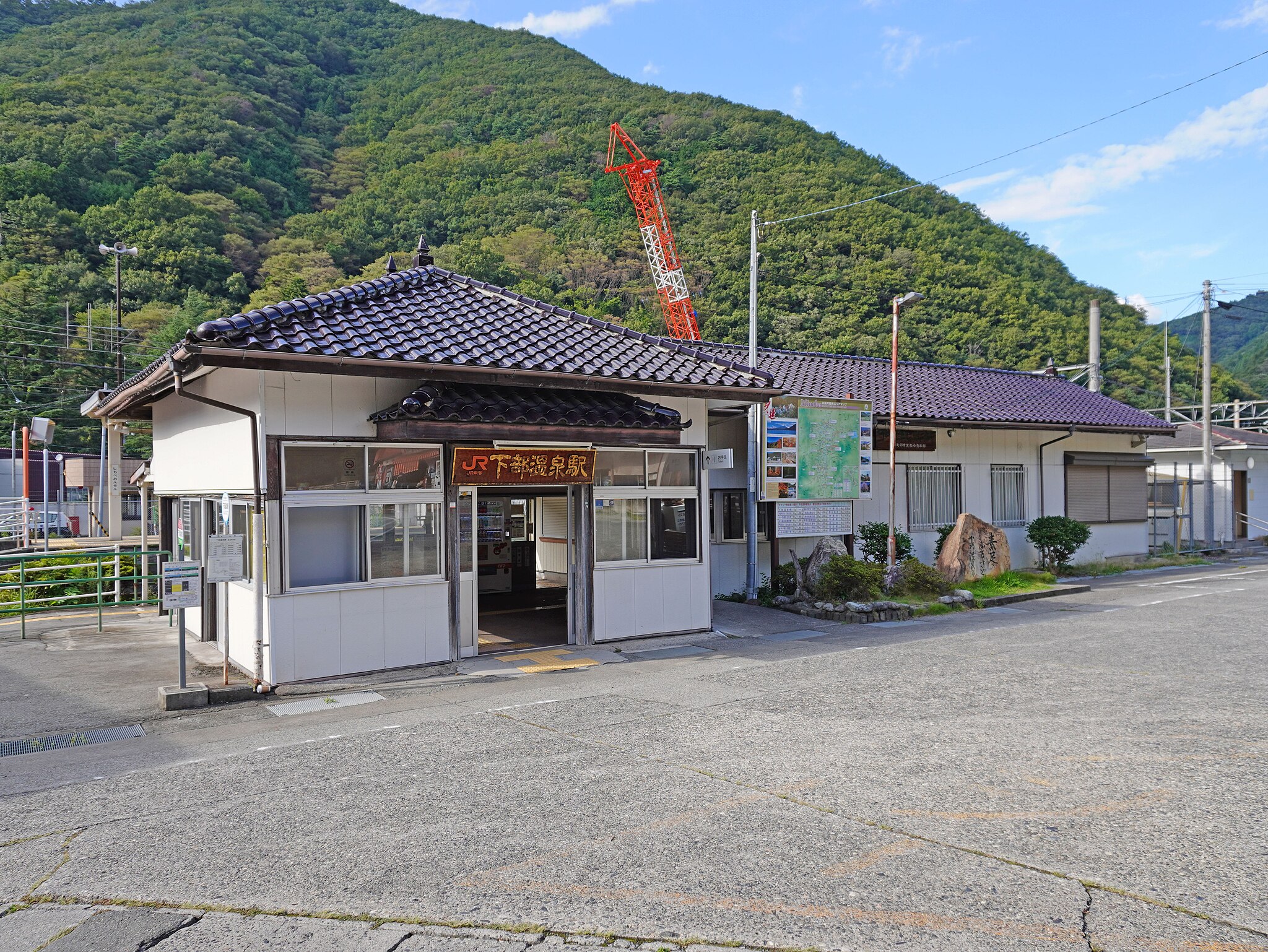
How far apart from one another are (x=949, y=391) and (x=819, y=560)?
769 centimetres

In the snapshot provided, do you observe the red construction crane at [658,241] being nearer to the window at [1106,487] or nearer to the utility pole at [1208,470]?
the utility pole at [1208,470]

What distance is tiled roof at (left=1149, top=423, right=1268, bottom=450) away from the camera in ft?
82.0

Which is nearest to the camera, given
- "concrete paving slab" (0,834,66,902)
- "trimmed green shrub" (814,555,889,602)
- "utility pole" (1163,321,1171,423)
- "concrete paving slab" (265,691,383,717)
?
"concrete paving slab" (0,834,66,902)

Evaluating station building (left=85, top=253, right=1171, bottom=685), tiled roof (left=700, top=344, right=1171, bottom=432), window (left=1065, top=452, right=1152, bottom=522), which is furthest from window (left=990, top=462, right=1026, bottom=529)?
station building (left=85, top=253, right=1171, bottom=685)

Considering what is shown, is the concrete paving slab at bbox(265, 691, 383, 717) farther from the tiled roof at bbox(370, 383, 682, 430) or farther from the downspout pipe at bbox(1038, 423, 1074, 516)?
the downspout pipe at bbox(1038, 423, 1074, 516)

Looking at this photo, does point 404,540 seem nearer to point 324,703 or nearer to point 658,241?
Answer: point 324,703

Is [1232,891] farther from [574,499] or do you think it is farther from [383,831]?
[574,499]

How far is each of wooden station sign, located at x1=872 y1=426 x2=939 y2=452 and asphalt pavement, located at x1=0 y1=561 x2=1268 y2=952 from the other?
7.65 metres

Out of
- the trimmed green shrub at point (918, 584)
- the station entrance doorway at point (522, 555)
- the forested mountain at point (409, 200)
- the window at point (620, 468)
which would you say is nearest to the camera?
the window at point (620, 468)

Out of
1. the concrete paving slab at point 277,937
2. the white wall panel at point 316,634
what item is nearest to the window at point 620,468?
the white wall panel at point 316,634

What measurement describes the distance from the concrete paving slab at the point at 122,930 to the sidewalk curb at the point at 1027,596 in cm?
1305

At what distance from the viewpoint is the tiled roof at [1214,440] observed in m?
25.0

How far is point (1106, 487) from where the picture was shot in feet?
66.5

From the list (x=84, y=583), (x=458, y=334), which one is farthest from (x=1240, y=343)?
(x=84, y=583)
